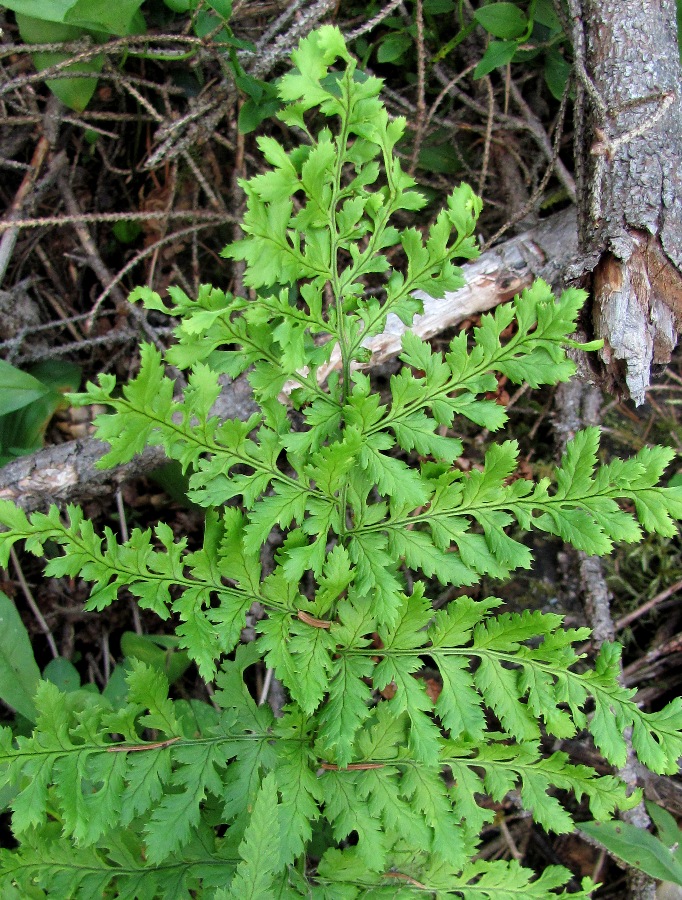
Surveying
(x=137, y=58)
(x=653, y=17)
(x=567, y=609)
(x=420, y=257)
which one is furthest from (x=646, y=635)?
(x=137, y=58)

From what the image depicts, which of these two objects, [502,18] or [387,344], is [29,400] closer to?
[387,344]

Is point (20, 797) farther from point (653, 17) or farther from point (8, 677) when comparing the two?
point (653, 17)

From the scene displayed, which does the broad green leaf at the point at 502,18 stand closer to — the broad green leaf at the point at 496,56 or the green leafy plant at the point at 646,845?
the broad green leaf at the point at 496,56

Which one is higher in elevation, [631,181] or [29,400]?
[631,181]

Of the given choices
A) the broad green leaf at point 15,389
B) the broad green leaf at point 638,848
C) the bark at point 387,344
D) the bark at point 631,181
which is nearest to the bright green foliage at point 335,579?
the bark at point 631,181

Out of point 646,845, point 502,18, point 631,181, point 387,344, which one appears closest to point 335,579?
point 387,344

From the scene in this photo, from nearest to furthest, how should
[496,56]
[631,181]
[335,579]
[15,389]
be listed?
1. [335,579]
2. [631,181]
3. [496,56]
4. [15,389]
